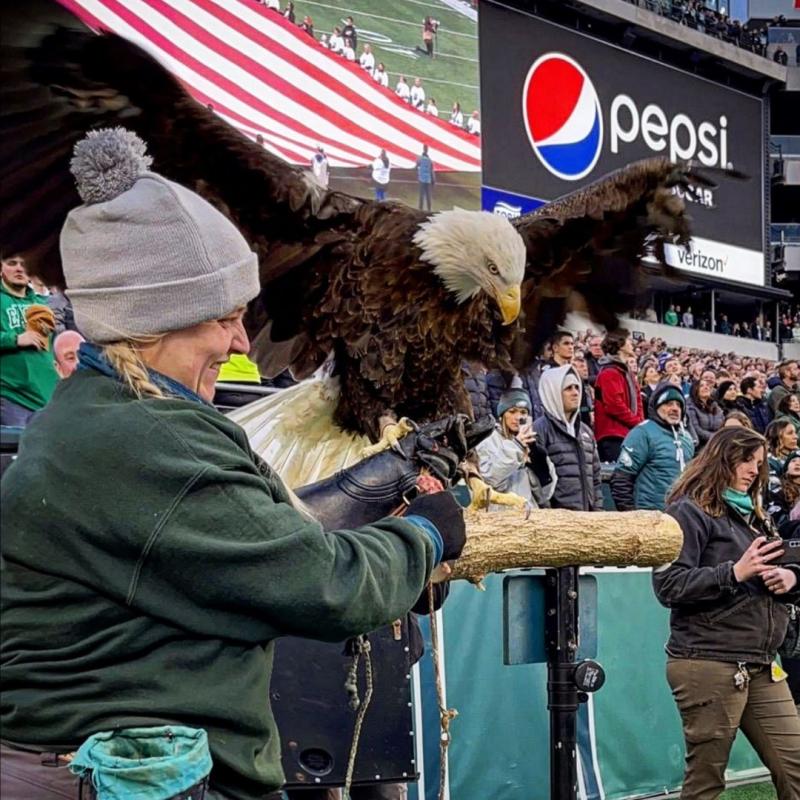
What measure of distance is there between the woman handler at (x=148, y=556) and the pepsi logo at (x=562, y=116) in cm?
2206

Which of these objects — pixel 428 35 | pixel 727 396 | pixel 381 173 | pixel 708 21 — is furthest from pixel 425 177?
pixel 708 21

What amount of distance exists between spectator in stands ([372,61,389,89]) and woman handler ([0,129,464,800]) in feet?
52.7

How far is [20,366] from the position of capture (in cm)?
452

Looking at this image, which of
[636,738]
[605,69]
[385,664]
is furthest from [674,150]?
[385,664]

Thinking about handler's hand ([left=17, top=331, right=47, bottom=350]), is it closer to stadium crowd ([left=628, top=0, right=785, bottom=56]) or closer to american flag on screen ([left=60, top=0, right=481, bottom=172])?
american flag on screen ([left=60, top=0, right=481, bottom=172])

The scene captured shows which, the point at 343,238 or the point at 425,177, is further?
the point at 425,177

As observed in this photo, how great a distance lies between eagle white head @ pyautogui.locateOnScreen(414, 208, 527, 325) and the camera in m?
5.27

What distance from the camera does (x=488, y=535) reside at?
2799mm

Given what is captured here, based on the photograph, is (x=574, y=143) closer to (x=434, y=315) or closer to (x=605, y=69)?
(x=605, y=69)

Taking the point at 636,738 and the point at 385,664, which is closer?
the point at 385,664

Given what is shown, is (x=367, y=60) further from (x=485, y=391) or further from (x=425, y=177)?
(x=485, y=391)

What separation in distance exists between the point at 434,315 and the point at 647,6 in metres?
23.9

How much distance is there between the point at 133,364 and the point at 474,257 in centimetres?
374

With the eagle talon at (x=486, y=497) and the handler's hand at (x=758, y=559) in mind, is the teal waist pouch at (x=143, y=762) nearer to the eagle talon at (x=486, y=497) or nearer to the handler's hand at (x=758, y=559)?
the eagle talon at (x=486, y=497)
